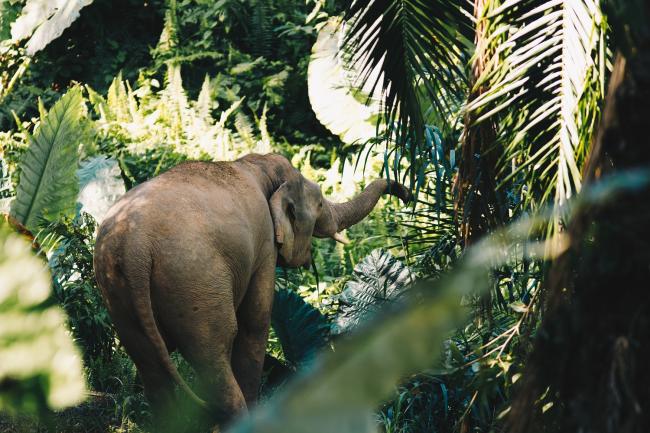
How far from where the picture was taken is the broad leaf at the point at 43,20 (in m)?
12.5

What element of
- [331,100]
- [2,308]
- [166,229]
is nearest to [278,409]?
[2,308]

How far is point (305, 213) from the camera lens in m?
6.25

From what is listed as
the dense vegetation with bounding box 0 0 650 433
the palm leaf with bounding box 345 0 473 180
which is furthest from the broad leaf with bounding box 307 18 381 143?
the palm leaf with bounding box 345 0 473 180

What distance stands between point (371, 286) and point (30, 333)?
5694mm

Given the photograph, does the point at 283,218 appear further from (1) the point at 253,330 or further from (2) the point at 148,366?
(2) the point at 148,366

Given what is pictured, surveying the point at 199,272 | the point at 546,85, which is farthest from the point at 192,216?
the point at 546,85

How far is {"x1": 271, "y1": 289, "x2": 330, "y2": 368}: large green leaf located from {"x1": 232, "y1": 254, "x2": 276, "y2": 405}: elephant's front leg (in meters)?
1.00

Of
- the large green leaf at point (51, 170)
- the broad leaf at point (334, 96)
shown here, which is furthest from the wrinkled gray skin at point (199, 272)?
the broad leaf at point (334, 96)

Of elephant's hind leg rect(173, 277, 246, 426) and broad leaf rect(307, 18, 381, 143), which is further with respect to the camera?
broad leaf rect(307, 18, 381, 143)

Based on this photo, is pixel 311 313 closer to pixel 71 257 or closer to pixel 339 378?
pixel 71 257

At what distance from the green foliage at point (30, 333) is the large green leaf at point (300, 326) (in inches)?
225

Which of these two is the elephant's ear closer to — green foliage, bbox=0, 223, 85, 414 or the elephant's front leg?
the elephant's front leg

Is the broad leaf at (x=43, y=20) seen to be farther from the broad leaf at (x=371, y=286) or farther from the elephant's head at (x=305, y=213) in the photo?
the broad leaf at (x=371, y=286)

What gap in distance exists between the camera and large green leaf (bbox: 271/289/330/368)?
22.2ft
